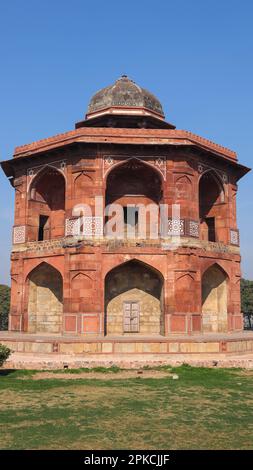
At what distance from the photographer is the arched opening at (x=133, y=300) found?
800 inches

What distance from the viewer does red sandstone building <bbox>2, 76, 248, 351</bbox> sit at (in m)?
18.9

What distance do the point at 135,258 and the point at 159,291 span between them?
2191mm

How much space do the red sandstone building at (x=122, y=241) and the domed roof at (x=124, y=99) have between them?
689mm

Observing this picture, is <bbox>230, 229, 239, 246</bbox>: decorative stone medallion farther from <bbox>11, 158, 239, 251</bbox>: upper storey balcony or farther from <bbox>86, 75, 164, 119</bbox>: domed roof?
<bbox>86, 75, 164, 119</bbox>: domed roof

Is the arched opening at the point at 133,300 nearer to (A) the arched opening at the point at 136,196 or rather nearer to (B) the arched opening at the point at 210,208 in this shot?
(A) the arched opening at the point at 136,196

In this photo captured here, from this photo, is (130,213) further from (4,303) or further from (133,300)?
(4,303)

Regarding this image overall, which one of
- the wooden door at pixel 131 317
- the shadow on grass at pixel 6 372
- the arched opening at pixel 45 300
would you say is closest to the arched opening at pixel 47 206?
the arched opening at pixel 45 300

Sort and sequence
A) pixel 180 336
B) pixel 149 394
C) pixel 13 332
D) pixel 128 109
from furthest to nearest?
pixel 128 109 < pixel 13 332 < pixel 180 336 < pixel 149 394

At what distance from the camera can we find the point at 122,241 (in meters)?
19.3

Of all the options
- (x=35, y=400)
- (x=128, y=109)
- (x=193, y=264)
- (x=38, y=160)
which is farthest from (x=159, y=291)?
(x=35, y=400)

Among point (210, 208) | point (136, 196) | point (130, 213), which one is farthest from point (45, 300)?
point (210, 208)

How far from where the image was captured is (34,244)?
69.5 ft

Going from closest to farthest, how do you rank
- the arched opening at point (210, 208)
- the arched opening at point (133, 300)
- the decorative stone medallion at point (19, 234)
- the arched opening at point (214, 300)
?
the arched opening at point (133, 300) < the decorative stone medallion at point (19, 234) < the arched opening at point (214, 300) < the arched opening at point (210, 208)
